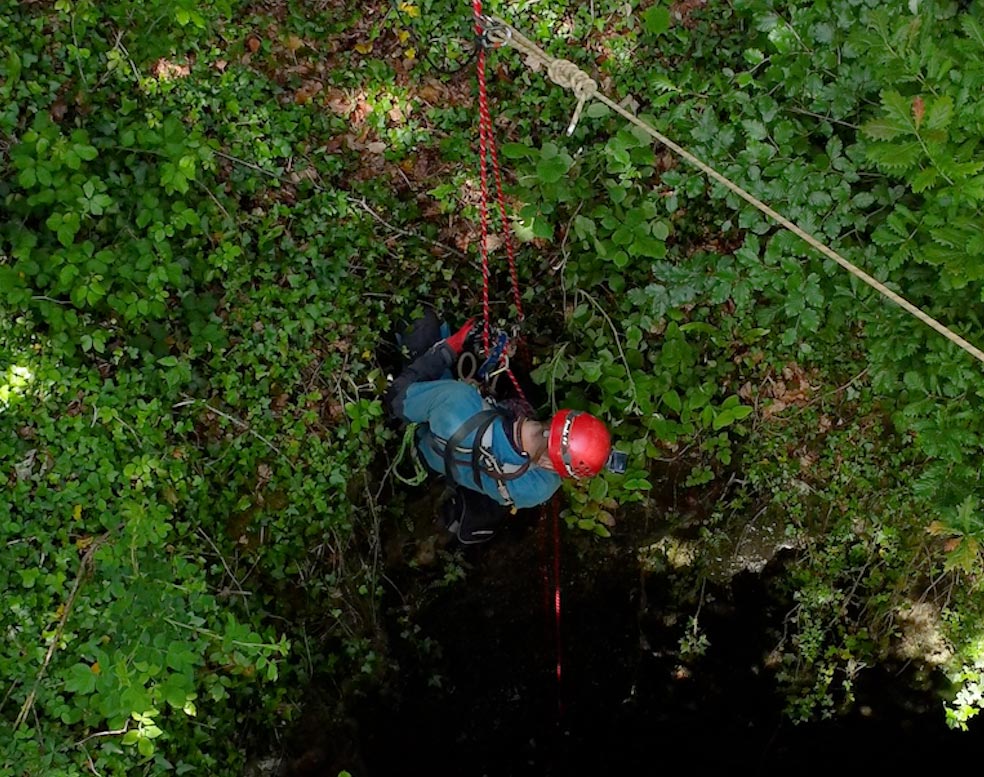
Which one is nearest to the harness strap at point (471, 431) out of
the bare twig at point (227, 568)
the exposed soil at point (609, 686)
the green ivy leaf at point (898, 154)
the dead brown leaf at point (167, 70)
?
the exposed soil at point (609, 686)

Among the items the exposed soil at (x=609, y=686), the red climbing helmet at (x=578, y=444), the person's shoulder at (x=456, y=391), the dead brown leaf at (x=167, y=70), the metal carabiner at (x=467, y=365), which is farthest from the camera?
the exposed soil at (x=609, y=686)

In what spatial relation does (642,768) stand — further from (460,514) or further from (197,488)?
(197,488)

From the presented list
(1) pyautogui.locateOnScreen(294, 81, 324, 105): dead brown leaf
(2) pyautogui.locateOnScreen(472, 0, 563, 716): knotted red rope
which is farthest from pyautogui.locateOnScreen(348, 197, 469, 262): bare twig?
(1) pyautogui.locateOnScreen(294, 81, 324, 105): dead brown leaf

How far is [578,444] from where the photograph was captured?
4.39m

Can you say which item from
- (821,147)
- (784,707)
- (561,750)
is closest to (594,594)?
(561,750)

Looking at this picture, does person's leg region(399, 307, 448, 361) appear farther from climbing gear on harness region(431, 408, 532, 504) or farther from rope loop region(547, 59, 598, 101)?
rope loop region(547, 59, 598, 101)

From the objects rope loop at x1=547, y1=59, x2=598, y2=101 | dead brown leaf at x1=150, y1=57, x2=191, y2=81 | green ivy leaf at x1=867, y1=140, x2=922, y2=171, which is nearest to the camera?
green ivy leaf at x1=867, y1=140, x2=922, y2=171

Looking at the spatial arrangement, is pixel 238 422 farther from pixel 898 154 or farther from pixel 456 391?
pixel 898 154

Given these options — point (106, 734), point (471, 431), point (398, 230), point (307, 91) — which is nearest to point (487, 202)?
point (398, 230)

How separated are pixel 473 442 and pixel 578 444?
0.67 metres

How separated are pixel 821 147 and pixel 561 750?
4987 millimetres

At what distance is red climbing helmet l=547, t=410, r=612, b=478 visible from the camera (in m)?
4.39

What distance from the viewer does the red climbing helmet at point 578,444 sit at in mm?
4387

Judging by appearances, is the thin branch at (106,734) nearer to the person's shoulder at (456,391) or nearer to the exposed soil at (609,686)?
the exposed soil at (609,686)
